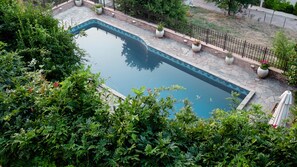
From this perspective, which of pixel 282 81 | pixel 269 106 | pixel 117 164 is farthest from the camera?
pixel 282 81

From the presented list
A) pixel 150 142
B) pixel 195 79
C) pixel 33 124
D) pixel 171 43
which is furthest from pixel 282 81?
pixel 33 124

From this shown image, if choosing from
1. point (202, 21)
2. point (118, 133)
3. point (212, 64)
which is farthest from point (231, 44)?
point (118, 133)

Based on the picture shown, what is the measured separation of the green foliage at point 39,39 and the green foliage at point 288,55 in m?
7.89

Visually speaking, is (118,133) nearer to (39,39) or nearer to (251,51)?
(39,39)

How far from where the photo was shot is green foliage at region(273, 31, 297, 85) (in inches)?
442

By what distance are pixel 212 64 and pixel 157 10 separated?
502cm

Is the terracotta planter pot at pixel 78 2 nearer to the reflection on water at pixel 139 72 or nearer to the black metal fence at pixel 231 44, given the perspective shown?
the black metal fence at pixel 231 44

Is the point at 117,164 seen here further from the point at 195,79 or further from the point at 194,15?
the point at 194,15

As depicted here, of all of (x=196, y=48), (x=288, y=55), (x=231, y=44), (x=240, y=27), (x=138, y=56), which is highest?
(x=288, y=55)

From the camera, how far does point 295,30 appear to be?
21.2 m

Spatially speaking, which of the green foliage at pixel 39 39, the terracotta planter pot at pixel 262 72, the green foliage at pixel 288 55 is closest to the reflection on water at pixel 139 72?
the terracotta planter pot at pixel 262 72

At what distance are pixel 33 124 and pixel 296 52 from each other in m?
10.2

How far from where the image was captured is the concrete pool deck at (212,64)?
1152cm

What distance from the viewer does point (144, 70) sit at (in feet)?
45.9
